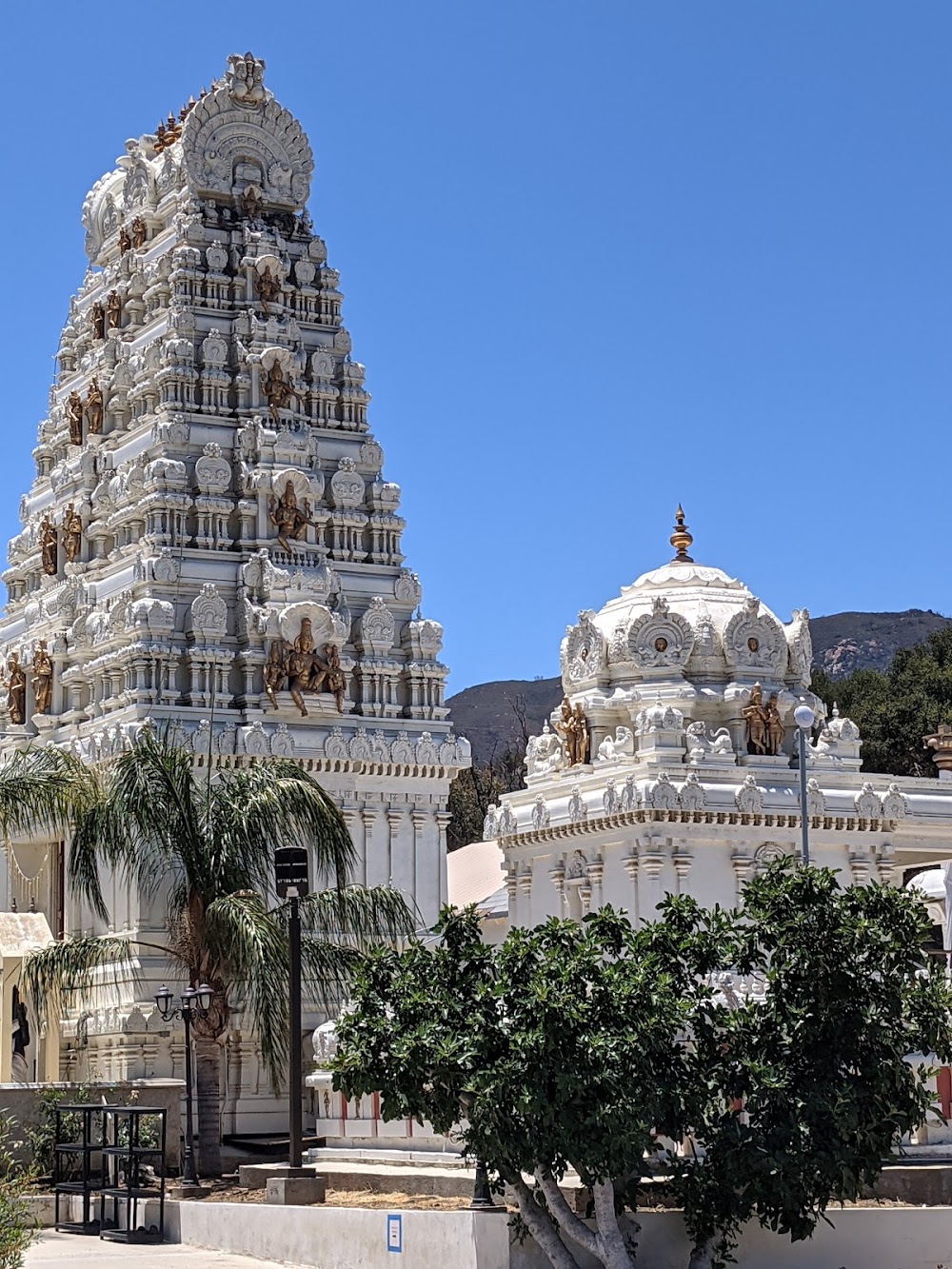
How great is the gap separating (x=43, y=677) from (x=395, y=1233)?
27.8 meters

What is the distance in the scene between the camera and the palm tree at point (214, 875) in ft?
111

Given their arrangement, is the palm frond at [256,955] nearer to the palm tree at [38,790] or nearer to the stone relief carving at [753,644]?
the palm tree at [38,790]

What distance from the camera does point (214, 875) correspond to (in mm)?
34188

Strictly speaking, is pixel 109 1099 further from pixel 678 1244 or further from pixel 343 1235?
pixel 678 1244

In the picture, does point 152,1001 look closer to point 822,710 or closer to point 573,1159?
point 822,710

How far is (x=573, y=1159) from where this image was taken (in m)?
22.0

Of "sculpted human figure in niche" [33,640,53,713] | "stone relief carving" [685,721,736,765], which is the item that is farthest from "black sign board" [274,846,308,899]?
"sculpted human figure in niche" [33,640,53,713]

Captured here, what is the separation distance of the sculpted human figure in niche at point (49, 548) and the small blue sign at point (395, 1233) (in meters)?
30.1

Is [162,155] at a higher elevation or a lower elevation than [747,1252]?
higher

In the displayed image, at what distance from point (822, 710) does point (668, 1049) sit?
27263 mm

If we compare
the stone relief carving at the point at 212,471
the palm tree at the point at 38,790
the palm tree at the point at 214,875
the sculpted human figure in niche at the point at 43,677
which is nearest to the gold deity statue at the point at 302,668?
the stone relief carving at the point at 212,471

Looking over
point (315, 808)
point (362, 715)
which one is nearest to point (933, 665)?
point (362, 715)

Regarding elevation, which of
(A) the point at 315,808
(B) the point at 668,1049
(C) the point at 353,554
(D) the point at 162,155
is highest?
(D) the point at 162,155

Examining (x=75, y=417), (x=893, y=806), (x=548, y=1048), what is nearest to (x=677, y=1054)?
(x=548, y=1048)
